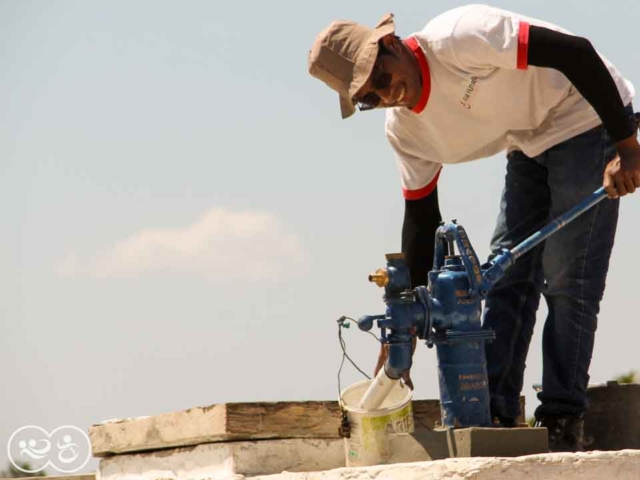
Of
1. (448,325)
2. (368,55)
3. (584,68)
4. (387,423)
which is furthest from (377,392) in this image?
(584,68)

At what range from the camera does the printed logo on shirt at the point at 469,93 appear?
12.4ft

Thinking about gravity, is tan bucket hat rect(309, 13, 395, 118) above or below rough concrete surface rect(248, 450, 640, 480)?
above

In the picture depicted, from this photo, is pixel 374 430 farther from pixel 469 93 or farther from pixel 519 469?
pixel 469 93

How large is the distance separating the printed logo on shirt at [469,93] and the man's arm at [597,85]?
0.23 m

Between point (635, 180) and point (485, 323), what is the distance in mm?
806

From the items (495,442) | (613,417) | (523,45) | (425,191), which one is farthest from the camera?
(425,191)

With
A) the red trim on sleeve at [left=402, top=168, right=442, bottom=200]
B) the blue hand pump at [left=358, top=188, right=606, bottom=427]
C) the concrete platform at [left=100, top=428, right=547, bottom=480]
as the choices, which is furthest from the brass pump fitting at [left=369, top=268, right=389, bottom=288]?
the red trim on sleeve at [left=402, top=168, right=442, bottom=200]

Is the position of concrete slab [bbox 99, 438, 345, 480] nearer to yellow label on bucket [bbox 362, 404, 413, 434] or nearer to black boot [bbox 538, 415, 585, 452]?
yellow label on bucket [bbox 362, 404, 413, 434]

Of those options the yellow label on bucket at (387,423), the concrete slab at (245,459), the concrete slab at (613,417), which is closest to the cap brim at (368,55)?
the yellow label on bucket at (387,423)

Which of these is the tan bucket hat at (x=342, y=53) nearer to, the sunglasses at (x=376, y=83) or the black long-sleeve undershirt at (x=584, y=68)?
the sunglasses at (x=376, y=83)

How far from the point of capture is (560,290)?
3.87 metres

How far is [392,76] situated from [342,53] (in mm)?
249

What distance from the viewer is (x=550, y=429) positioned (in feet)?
12.6

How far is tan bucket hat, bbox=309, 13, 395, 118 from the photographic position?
3.84 meters
